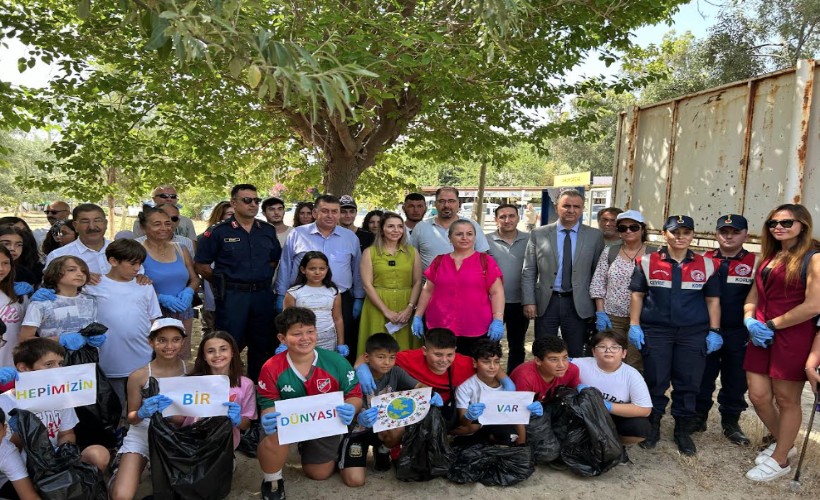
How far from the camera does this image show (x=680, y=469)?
155 inches

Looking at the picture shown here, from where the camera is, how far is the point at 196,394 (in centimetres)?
318

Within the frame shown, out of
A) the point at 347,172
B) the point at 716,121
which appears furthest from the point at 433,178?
the point at 716,121

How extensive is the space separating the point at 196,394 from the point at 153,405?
0.73 ft

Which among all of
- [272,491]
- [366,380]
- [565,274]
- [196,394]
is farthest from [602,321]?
[196,394]

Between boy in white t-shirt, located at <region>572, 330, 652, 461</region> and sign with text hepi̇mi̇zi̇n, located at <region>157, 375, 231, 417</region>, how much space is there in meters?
2.35

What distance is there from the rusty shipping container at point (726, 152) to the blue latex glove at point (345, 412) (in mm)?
3687

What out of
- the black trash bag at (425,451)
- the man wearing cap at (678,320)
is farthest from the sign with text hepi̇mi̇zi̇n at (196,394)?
the man wearing cap at (678,320)

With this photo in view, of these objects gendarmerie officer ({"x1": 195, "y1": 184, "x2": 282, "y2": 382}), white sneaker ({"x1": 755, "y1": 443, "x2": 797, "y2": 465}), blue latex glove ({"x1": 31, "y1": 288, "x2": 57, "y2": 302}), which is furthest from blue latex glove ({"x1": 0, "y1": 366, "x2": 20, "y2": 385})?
white sneaker ({"x1": 755, "y1": 443, "x2": 797, "y2": 465})

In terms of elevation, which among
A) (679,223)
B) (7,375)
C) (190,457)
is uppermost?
(679,223)

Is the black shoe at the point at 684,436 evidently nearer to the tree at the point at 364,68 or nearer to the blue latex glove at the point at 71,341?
the tree at the point at 364,68

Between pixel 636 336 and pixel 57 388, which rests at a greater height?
pixel 636 336

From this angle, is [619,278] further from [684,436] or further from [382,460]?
[382,460]

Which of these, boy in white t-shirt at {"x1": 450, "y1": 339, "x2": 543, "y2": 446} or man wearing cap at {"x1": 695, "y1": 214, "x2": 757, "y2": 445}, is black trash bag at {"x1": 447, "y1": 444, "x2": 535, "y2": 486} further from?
man wearing cap at {"x1": 695, "y1": 214, "x2": 757, "y2": 445}

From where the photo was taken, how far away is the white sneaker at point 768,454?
3908mm
